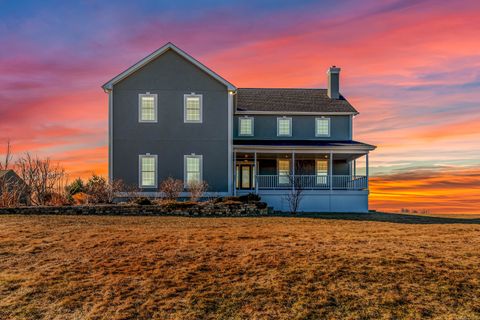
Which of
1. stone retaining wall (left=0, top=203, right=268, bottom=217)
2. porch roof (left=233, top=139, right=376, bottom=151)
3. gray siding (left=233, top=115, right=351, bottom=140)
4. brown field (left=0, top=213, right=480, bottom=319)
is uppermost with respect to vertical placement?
gray siding (left=233, top=115, right=351, bottom=140)

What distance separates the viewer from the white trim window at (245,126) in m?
29.9

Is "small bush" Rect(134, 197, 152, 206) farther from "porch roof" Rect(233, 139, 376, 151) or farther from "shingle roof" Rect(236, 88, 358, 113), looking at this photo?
"shingle roof" Rect(236, 88, 358, 113)

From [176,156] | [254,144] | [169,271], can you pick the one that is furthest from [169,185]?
[169,271]

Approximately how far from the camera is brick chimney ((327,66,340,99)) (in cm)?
3222

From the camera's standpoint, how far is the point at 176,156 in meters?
24.9

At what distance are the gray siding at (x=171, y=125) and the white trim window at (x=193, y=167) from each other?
0.22 m

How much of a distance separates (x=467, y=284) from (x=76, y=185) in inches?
1055

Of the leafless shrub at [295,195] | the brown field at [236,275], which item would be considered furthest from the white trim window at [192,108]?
the brown field at [236,275]

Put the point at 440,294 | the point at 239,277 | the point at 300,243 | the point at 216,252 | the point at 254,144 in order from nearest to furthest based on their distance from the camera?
the point at 440,294 < the point at 239,277 < the point at 216,252 < the point at 300,243 < the point at 254,144

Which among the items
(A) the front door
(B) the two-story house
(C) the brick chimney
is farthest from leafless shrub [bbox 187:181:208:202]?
(C) the brick chimney

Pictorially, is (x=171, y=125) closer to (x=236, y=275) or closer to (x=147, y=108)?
(x=147, y=108)

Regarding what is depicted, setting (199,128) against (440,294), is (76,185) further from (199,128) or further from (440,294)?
(440,294)

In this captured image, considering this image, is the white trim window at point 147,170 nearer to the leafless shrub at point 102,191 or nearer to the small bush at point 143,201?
the leafless shrub at point 102,191

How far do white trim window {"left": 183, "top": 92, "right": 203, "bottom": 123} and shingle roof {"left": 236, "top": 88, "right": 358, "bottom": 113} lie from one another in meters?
5.19
